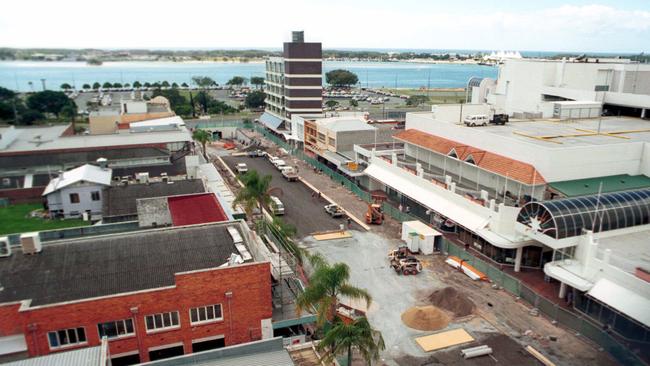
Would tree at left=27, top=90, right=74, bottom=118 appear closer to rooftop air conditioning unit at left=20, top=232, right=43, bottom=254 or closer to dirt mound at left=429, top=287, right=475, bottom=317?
rooftop air conditioning unit at left=20, top=232, right=43, bottom=254

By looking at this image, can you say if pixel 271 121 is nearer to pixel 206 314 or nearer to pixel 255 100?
pixel 255 100

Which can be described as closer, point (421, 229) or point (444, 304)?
point (444, 304)

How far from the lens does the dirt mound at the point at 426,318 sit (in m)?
28.9

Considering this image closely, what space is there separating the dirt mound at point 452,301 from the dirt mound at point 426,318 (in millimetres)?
968

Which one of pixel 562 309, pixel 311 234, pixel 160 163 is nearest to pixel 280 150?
pixel 160 163

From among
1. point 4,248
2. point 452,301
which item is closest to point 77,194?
point 4,248

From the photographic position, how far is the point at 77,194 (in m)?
45.8

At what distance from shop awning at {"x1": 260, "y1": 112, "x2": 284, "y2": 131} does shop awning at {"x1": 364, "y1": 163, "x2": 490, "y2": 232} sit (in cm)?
4317

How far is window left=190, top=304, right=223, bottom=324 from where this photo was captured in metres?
23.1

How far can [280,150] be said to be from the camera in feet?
273

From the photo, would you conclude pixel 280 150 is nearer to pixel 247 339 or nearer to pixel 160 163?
pixel 160 163

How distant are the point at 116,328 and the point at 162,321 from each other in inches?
81.4

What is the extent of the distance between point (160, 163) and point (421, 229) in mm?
32643

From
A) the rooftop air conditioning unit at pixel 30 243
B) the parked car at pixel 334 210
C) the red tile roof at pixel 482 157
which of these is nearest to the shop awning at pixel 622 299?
the red tile roof at pixel 482 157
